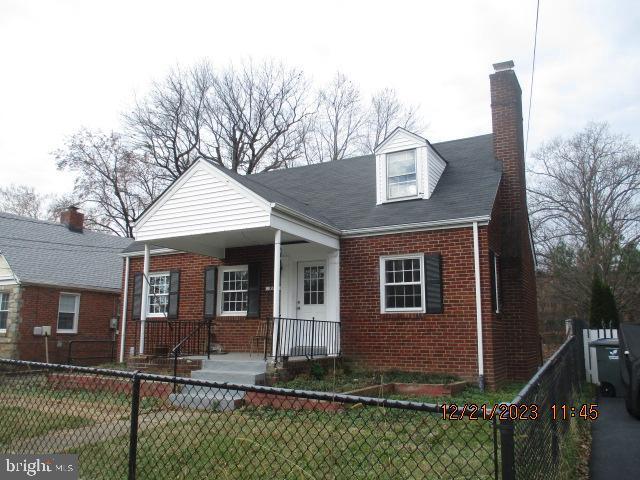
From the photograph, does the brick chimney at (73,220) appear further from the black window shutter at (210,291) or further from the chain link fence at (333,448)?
the chain link fence at (333,448)

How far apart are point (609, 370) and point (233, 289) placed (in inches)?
354

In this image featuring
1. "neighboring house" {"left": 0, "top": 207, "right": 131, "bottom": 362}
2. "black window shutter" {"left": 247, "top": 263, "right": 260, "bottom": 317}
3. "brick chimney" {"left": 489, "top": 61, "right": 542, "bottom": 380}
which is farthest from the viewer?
"neighboring house" {"left": 0, "top": 207, "right": 131, "bottom": 362}

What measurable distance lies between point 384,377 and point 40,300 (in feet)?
44.1

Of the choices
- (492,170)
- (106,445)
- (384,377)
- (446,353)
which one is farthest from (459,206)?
(106,445)

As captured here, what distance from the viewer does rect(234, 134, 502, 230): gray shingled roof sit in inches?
468

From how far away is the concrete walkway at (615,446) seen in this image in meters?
5.18

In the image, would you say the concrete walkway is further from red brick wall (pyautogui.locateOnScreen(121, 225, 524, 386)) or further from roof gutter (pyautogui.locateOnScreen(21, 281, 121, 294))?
roof gutter (pyautogui.locateOnScreen(21, 281, 121, 294))

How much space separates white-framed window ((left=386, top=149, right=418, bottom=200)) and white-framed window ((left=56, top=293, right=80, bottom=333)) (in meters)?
13.1

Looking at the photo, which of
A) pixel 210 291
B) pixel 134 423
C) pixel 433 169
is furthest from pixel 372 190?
pixel 134 423

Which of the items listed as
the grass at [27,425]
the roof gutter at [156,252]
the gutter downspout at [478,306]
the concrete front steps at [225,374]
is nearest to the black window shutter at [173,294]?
the roof gutter at [156,252]

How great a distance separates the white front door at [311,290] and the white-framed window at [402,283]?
158cm

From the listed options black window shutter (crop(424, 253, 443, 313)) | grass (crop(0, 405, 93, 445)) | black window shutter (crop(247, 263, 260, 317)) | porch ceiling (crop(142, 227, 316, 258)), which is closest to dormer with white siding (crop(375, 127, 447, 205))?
black window shutter (crop(424, 253, 443, 313))

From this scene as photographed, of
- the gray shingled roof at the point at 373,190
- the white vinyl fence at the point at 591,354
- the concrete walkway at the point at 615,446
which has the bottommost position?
the concrete walkway at the point at 615,446

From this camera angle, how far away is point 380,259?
12.2 meters
